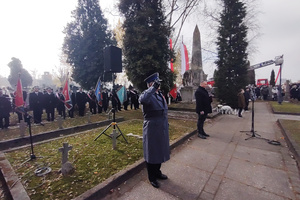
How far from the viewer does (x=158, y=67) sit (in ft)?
37.2

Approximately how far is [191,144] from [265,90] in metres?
21.5

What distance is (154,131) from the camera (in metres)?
2.91

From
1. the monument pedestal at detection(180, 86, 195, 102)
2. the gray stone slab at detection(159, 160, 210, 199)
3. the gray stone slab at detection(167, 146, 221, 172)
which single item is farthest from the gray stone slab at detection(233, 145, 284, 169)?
the monument pedestal at detection(180, 86, 195, 102)

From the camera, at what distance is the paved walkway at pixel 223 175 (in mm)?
2773

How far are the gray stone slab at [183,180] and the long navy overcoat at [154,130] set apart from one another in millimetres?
580

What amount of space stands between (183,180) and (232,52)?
583 inches

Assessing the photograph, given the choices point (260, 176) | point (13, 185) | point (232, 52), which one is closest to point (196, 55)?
point (232, 52)

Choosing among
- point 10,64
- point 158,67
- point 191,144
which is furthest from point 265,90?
point 10,64

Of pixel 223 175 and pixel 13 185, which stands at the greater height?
pixel 13 185

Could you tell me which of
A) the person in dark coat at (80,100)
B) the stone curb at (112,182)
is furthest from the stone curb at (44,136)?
the stone curb at (112,182)

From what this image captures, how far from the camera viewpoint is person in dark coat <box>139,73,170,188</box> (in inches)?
112

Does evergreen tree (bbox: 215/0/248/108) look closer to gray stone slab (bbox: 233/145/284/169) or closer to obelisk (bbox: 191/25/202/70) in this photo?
obelisk (bbox: 191/25/202/70)

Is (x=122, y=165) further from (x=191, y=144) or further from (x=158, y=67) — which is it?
(x=158, y=67)

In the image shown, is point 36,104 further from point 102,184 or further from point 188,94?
point 188,94
